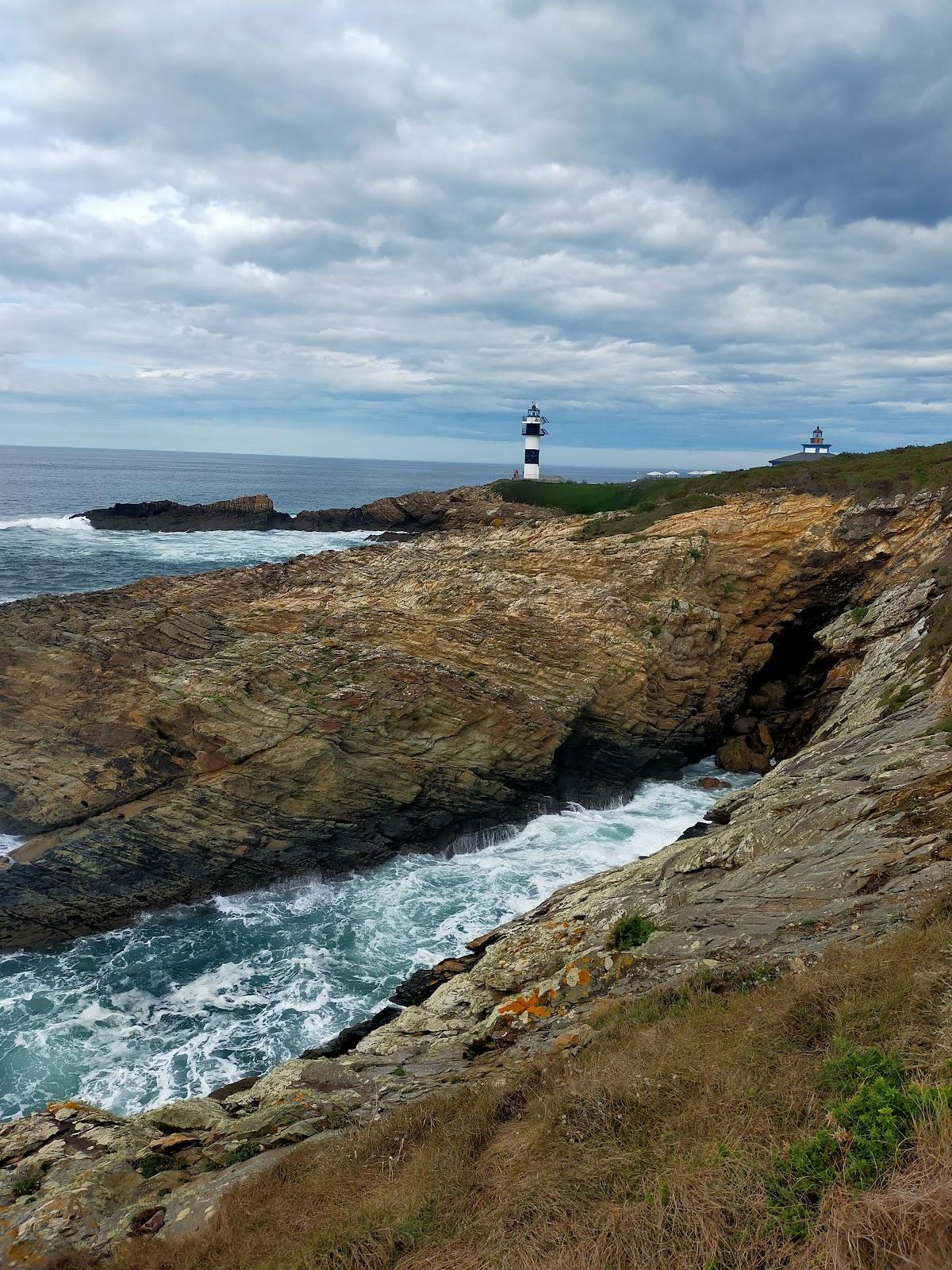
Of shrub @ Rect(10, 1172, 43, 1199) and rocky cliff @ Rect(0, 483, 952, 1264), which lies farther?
rocky cliff @ Rect(0, 483, 952, 1264)

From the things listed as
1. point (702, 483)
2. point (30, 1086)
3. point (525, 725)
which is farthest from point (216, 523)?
point (30, 1086)

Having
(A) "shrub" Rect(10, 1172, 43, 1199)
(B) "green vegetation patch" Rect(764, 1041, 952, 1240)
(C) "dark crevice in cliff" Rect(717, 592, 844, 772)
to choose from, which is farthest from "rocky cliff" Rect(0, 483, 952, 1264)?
(B) "green vegetation patch" Rect(764, 1041, 952, 1240)

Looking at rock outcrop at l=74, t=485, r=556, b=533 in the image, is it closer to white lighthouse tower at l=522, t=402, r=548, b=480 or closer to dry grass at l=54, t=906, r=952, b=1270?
white lighthouse tower at l=522, t=402, r=548, b=480

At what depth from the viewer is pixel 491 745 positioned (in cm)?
2238

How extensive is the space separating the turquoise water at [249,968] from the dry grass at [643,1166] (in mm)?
8248

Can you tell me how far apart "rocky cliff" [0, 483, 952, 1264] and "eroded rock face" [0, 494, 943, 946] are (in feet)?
0.33

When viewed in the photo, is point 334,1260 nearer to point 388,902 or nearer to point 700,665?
point 388,902

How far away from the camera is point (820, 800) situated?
12.8 m

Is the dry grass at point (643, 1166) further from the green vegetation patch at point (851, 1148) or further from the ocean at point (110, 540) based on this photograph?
the ocean at point (110, 540)

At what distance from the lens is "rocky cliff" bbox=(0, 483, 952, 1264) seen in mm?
8844

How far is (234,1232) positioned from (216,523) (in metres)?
73.7

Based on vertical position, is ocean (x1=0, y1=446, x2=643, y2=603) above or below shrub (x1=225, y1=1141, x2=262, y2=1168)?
above

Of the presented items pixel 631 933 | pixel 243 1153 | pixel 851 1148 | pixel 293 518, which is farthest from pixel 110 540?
pixel 851 1148

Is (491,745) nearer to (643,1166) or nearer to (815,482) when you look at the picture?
(643,1166)
